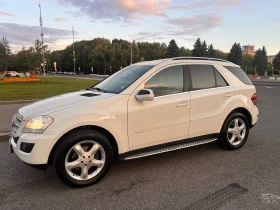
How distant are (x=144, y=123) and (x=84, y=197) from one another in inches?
51.5

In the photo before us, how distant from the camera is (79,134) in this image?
3428 mm

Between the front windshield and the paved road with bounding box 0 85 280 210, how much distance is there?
4.22ft

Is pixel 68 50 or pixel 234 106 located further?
pixel 68 50

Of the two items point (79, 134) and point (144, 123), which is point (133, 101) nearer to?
point (144, 123)

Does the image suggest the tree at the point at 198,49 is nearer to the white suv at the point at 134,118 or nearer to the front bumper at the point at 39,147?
the white suv at the point at 134,118

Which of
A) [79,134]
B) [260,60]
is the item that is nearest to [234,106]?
[79,134]

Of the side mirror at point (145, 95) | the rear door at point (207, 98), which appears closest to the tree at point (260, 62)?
the rear door at point (207, 98)

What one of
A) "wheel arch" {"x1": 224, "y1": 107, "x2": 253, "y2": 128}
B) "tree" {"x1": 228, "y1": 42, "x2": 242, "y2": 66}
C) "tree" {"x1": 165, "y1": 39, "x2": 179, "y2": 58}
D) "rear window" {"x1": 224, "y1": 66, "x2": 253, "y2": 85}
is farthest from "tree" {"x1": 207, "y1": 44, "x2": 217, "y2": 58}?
"wheel arch" {"x1": 224, "y1": 107, "x2": 253, "y2": 128}

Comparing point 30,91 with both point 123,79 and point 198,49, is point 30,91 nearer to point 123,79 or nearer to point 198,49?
point 123,79

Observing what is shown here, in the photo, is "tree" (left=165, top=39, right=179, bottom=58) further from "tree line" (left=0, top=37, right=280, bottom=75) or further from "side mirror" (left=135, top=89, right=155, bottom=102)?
"side mirror" (left=135, top=89, right=155, bottom=102)

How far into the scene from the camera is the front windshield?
4.08 meters

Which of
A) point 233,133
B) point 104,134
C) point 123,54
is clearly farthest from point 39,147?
point 123,54

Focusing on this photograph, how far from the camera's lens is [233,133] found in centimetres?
497

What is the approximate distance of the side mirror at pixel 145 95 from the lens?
3689mm
